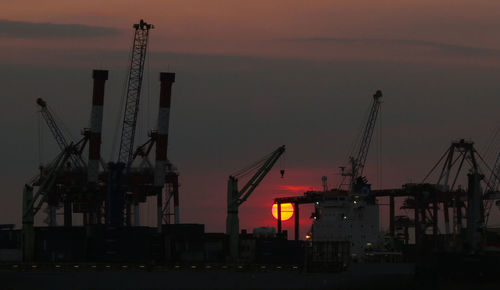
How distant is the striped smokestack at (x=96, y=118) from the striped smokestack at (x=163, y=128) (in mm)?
7744

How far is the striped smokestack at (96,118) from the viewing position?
160 m

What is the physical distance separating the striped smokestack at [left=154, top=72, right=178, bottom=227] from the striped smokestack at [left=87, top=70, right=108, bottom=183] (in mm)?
7744

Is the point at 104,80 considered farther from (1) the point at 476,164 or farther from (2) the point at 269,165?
(1) the point at 476,164

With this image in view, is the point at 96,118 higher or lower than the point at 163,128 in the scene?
higher

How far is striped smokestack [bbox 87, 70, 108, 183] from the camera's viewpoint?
15980 cm

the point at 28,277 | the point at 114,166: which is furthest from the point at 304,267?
the point at 114,166

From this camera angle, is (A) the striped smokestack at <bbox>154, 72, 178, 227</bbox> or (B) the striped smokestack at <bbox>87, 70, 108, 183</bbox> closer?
(A) the striped smokestack at <bbox>154, 72, 178, 227</bbox>

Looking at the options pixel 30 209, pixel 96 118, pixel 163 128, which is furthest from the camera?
pixel 96 118

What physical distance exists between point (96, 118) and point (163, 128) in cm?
892

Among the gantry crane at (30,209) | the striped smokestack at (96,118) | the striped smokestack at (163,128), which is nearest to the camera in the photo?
the gantry crane at (30,209)

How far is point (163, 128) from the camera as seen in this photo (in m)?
160

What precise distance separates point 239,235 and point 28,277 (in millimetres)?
25004

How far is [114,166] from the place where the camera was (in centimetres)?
14275

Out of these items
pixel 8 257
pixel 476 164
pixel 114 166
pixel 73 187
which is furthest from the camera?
pixel 476 164
